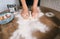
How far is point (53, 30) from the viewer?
111 cm

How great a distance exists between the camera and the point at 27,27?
3.86 feet

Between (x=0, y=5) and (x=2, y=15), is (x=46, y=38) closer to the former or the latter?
(x=2, y=15)

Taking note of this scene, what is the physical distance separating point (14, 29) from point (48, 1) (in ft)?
3.24

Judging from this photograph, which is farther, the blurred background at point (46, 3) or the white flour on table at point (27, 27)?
the blurred background at point (46, 3)

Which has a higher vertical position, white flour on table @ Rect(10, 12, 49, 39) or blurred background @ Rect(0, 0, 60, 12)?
blurred background @ Rect(0, 0, 60, 12)

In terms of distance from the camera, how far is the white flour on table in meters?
1.09

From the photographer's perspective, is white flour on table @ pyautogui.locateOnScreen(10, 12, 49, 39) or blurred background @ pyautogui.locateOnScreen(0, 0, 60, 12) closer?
white flour on table @ pyautogui.locateOnScreen(10, 12, 49, 39)

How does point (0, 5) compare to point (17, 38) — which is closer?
point (17, 38)

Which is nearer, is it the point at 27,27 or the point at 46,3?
the point at 27,27

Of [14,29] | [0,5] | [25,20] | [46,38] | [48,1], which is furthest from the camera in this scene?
[48,1]

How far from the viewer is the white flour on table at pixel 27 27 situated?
1.09 metres

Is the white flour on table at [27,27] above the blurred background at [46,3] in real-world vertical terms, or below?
below

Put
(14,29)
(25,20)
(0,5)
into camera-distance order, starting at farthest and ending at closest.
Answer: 1. (0,5)
2. (25,20)
3. (14,29)

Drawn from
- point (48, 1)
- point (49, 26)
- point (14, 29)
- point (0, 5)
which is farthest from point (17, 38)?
point (48, 1)
